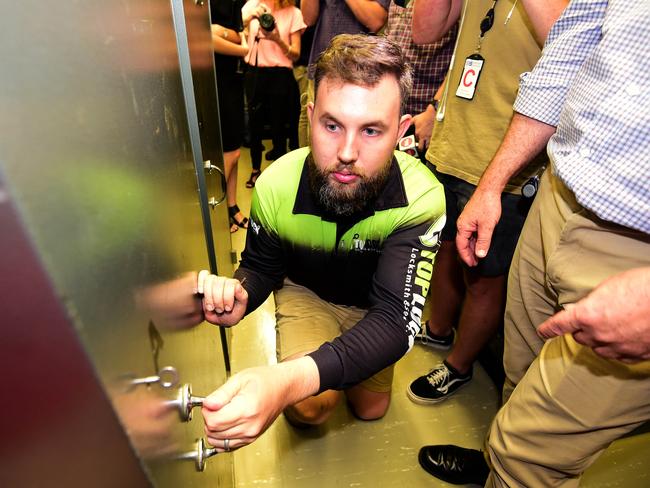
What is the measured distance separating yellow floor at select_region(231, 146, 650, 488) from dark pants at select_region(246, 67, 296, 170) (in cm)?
196

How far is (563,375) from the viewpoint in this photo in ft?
2.73

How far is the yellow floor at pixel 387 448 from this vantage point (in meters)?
1.33

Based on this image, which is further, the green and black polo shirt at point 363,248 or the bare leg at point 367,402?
the bare leg at point 367,402

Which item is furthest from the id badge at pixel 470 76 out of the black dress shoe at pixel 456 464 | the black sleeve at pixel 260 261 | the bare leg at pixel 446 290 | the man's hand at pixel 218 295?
the black dress shoe at pixel 456 464

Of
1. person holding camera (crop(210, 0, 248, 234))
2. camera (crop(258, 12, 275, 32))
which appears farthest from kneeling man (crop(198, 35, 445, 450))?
camera (crop(258, 12, 275, 32))

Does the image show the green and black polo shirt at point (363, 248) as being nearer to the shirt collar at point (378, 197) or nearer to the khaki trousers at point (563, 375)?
the shirt collar at point (378, 197)

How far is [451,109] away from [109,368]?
136 cm

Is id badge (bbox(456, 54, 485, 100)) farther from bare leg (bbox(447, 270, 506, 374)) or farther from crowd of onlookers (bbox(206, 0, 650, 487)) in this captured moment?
bare leg (bbox(447, 270, 506, 374))

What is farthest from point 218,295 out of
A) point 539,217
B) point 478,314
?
point 478,314

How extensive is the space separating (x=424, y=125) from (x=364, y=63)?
2.52 ft

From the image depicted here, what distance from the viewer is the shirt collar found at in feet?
3.58

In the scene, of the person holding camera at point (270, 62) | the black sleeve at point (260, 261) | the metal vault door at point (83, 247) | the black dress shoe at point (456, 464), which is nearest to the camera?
the metal vault door at point (83, 247)

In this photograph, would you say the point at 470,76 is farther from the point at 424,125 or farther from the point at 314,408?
the point at 314,408

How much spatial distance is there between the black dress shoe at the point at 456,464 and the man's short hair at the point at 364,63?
113 cm
